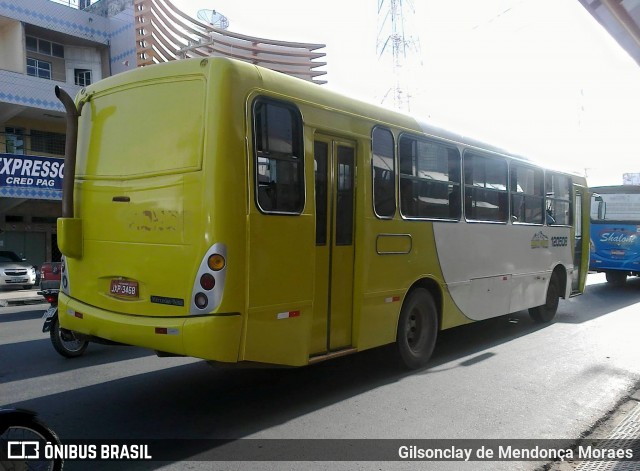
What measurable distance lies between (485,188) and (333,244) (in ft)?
11.7

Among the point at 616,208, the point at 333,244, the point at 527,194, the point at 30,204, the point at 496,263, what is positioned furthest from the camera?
the point at 30,204

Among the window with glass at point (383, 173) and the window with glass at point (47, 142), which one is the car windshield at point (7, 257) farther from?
the window with glass at point (383, 173)

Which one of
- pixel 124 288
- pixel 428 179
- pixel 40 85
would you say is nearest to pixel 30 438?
pixel 124 288

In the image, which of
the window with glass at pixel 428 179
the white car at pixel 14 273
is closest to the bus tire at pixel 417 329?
the window with glass at pixel 428 179

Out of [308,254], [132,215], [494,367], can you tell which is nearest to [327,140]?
[308,254]

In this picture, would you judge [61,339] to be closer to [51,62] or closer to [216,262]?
[216,262]

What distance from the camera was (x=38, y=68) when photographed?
2383 centimetres

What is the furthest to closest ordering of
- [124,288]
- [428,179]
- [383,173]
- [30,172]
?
[30,172] < [428,179] < [383,173] < [124,288]

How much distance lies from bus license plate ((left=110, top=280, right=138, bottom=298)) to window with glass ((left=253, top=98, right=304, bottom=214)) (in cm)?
136

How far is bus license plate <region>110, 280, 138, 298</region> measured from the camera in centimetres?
483

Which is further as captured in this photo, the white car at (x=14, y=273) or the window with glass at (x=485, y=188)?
the white car at (x=14, y=273)

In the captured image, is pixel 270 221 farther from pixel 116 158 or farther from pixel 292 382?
pixel 292 382

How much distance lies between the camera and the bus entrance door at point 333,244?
5328mm

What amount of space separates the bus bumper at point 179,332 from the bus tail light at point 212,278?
10 centimetres
